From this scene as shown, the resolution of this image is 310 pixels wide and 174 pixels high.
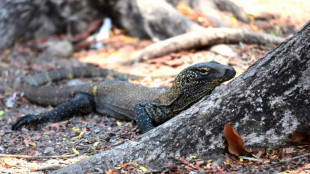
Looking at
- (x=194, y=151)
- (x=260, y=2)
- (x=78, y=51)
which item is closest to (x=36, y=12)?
(x=78, y=51)

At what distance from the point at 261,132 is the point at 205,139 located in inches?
21.3

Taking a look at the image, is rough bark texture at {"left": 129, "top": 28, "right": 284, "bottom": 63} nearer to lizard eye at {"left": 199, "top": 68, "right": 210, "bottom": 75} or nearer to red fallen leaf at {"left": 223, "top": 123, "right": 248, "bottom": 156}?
lizard eye at {"left": 199, "top": 68, "right": 210, "bottom": 75}

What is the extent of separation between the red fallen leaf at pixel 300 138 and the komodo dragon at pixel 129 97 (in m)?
1.30

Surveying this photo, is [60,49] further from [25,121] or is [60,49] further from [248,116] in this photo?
[248,116]

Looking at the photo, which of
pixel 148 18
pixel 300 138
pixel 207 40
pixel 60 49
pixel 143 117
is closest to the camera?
pixel 300 138

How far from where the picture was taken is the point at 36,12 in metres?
11.9

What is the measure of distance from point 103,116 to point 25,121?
1301mm

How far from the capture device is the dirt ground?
12.4 feet

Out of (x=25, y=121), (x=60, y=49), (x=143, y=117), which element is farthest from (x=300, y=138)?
(x=60, y=49)

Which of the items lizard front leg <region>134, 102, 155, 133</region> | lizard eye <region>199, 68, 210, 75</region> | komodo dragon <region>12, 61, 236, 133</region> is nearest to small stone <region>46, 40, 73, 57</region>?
komodo dragon <region>12, 61, 236, 133</region>

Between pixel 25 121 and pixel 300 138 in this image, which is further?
pixel 25 121

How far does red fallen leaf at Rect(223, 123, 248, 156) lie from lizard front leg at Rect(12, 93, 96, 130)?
3.73 meters

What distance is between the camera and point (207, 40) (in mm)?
9016

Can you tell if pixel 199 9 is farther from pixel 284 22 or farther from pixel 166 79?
pixel 166 79
